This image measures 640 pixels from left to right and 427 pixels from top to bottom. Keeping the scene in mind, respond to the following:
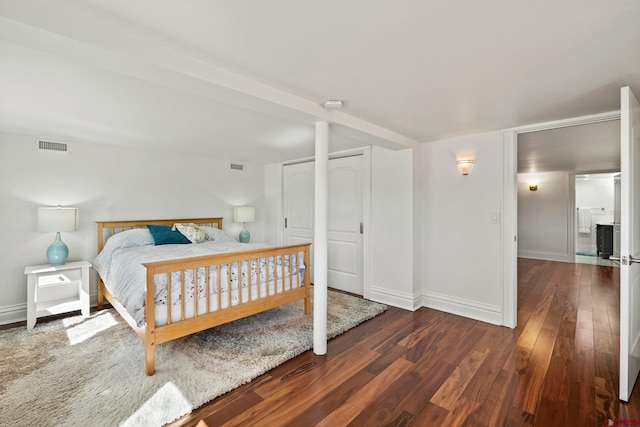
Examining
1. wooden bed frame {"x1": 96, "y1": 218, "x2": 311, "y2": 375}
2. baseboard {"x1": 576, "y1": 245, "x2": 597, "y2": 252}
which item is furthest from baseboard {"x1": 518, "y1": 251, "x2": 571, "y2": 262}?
wooden bed frame {"x1": 96, "y1": 218, "x2": 311, "y2": 375}

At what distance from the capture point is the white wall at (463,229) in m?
3.21

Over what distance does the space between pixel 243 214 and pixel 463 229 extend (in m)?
3.42

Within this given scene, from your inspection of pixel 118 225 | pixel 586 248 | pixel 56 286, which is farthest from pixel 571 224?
pixel 56 286

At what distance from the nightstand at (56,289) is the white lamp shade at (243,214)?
2.13m

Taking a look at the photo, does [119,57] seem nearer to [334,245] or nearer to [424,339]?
[424,339]

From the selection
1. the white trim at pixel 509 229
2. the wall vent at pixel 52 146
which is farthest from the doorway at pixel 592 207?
the wall vent at pixel 52 146

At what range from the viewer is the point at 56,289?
11.1ft

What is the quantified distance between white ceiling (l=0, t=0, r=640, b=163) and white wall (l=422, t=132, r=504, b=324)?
0.59 metres

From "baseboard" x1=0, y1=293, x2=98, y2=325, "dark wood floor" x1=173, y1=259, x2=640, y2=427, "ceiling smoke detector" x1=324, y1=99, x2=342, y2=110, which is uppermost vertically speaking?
"ceiling smoke detector" x1=324, y1=99, x2=342, y2=110

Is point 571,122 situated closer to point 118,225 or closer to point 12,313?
point 118,225

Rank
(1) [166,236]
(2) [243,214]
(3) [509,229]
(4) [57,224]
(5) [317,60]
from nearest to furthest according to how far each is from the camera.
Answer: (5) [317,60] → (3) [509,229] → (4) [57,224] → (1) [166,236] → (2) [243,214]

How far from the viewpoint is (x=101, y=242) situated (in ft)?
12.4

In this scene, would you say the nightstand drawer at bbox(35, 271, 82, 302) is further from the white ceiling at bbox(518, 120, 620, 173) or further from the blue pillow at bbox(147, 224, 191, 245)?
the white ceiling at bbox(518, 120, 620, 173)

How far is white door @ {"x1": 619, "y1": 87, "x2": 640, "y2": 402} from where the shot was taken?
1746 mm
